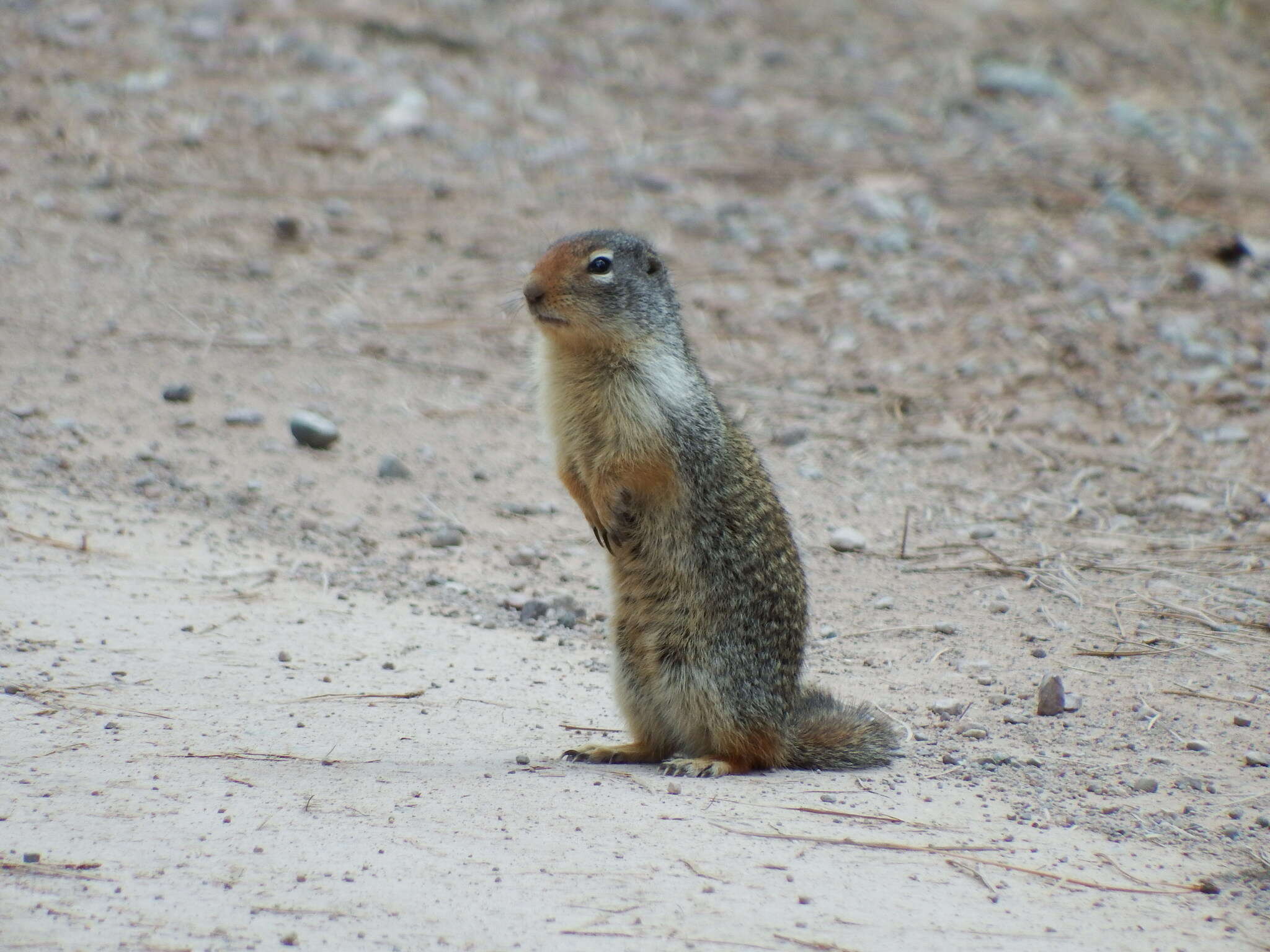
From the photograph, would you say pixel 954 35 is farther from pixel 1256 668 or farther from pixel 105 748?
pixel 105 748

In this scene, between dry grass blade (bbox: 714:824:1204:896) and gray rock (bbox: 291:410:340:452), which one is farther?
gray rock (bbox: 291:410:340:452)

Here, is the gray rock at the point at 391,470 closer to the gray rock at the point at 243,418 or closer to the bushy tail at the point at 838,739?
the gray rock at the point at 243,418

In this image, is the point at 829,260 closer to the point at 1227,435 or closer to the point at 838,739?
the point at 1227,435

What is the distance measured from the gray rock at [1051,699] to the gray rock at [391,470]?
132 inches

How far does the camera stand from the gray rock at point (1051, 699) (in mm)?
4770

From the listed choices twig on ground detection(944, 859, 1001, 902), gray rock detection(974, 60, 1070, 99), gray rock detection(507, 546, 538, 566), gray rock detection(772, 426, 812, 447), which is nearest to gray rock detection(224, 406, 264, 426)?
gray rock detection(507, 546, 538, 566)

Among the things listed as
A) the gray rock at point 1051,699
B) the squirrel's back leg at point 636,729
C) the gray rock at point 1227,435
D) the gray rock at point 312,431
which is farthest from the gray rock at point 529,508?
the gray rock at point 1227,435

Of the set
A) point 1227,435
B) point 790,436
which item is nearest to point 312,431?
point 790,436

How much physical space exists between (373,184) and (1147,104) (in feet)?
22.0

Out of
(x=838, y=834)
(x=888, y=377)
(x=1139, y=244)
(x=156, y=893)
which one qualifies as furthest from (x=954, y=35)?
(x=156, y=893)

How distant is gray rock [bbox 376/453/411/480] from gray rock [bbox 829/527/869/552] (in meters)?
2.11

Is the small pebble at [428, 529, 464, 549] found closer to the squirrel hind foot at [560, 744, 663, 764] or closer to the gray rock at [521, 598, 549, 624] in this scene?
the gray rock at [521, 598, 549, 624]

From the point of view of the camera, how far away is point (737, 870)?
3453 mm

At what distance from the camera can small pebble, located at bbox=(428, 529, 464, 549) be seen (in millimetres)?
6273
